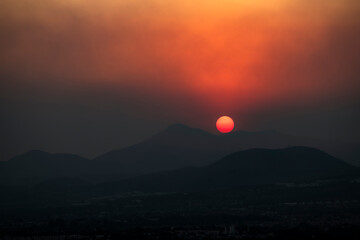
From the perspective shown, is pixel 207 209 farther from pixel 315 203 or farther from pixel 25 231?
pixel 25 231

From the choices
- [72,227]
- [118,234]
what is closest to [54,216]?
[72,227]

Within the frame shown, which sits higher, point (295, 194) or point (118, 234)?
point (295, 194)

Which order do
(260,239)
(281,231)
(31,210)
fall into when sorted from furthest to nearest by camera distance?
1. (31,210)
2. (281,231)
3. (260,239)

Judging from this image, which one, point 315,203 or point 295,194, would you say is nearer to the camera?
point 315,203

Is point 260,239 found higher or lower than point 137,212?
lower

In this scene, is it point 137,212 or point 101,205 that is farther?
point 101,205

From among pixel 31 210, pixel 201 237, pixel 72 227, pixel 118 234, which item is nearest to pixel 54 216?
pixel 31 210

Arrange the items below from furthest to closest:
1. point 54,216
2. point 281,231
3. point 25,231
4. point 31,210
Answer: point 31,210
point 54,216
point 25,231
point 281,231

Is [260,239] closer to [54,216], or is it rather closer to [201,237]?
[201,237]

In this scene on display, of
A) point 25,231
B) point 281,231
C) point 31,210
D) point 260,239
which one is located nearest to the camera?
point 260,239
